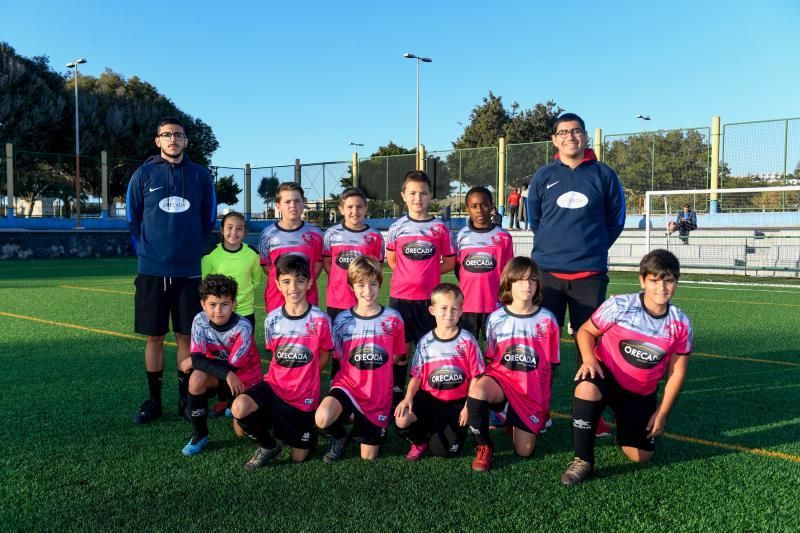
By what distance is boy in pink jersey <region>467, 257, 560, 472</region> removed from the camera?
12.4ft

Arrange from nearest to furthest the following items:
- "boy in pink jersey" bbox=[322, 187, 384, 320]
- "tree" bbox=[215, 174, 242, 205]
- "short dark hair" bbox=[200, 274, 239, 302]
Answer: "short dark hair" bbox=[200, 274, 239, 302] < "boy in pink jersey" bbox=[322, 187, 384, 320] < "tree" bbox=[215, 174, 242, 205]

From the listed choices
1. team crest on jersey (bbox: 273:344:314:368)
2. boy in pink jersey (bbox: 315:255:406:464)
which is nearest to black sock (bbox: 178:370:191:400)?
team crest on jersey (bbox: 273:344:314:368)

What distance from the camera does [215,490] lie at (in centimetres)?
327

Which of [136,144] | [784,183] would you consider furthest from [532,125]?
[784,183]

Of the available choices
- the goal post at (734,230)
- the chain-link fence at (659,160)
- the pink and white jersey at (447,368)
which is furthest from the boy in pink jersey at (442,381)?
the chain-link fence at (659,160)

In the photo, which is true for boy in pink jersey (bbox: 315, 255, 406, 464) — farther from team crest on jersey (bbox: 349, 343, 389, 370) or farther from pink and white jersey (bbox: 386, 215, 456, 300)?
pink and white jersey (bbox: 386, 215, 456, 300)

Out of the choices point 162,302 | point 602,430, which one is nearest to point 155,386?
point 162,302

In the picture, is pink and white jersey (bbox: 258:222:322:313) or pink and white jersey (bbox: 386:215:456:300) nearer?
pink and white jersey (bbox: 386:215:456:300)

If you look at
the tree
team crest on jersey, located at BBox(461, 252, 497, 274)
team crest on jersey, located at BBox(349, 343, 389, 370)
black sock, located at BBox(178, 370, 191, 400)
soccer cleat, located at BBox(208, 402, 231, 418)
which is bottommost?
soccer cleat, located at BBox(208, 402, 231, 418)

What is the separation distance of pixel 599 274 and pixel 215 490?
2.74m

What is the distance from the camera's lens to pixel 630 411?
3701 millimetres

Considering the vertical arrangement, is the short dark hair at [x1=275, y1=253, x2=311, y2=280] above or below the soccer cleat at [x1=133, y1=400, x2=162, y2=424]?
above

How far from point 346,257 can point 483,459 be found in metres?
2.21

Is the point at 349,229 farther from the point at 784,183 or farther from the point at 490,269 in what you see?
the point at 784,183
